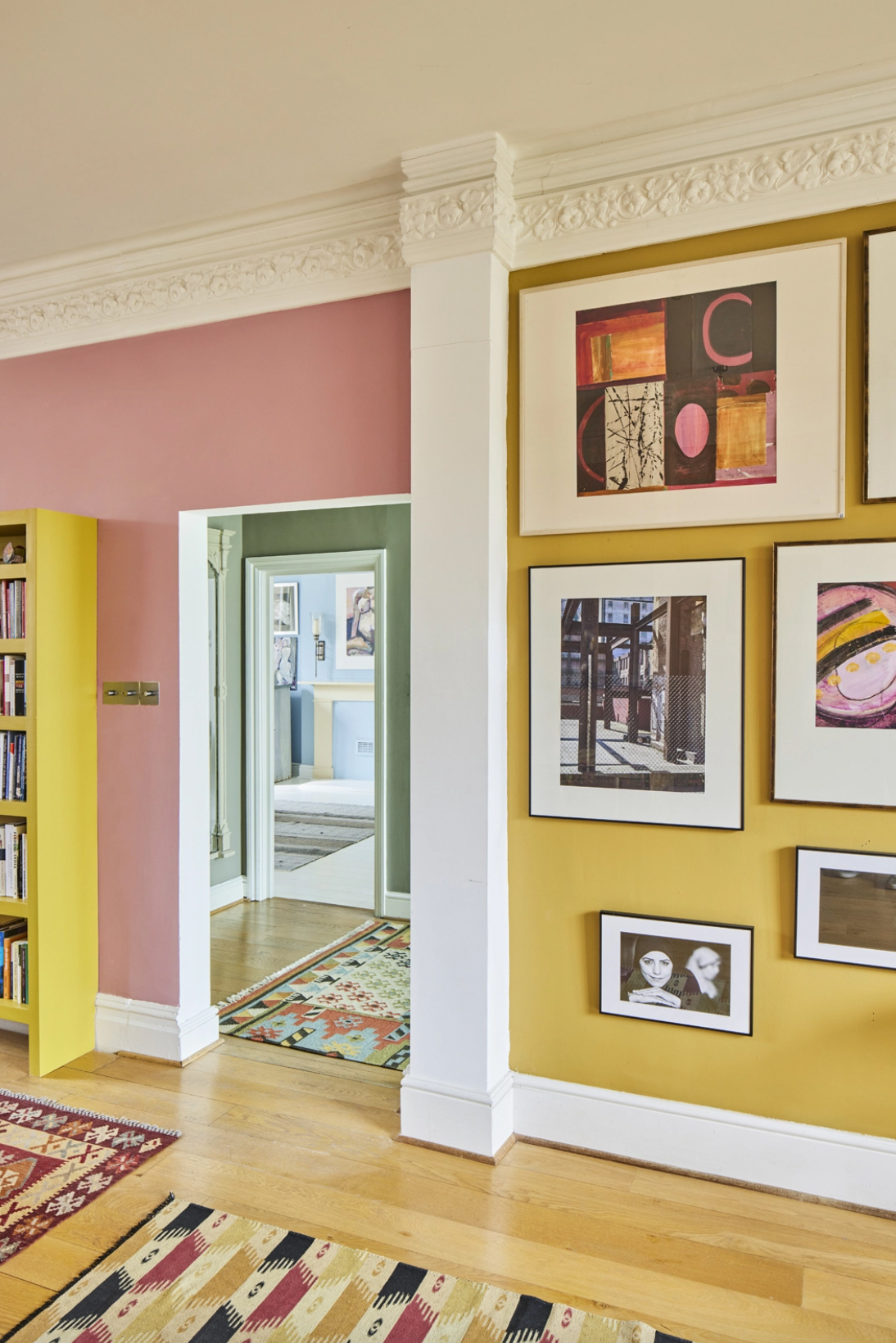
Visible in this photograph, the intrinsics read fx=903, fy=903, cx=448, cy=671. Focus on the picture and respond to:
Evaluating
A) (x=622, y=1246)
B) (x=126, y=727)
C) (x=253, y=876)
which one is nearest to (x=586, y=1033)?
(x=622, y=1246)

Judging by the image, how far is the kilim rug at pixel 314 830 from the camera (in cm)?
701

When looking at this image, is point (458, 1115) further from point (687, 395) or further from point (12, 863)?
point (687, 395)

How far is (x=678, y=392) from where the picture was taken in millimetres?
2654

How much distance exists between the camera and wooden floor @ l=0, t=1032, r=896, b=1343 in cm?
213

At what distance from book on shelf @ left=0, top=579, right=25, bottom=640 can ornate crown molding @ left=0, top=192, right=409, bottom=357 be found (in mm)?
1008

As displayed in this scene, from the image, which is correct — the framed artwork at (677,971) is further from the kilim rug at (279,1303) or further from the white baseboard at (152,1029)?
the white baseboard at (152,1029)

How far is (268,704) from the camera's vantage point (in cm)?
571

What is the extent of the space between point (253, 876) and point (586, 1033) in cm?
331

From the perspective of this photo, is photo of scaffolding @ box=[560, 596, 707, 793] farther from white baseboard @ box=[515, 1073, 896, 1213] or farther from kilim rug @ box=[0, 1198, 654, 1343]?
kilim rug @ box=[0, 1198, 654, 1343]

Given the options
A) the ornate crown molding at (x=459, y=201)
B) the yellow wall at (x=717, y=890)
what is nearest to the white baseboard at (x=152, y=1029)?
the yellow wall at (x=717, y=890)

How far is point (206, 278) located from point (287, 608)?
740 cm

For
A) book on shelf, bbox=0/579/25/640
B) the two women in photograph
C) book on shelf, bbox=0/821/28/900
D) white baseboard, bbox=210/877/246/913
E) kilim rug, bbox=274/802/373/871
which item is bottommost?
kilim rug, bbox=274/802/373/871

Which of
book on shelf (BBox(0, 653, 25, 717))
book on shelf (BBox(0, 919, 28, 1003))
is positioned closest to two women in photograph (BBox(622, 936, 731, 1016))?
book on shelf (BBox(0, 919, 28, 1003))

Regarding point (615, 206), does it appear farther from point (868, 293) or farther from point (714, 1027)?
point (714, 1027)
